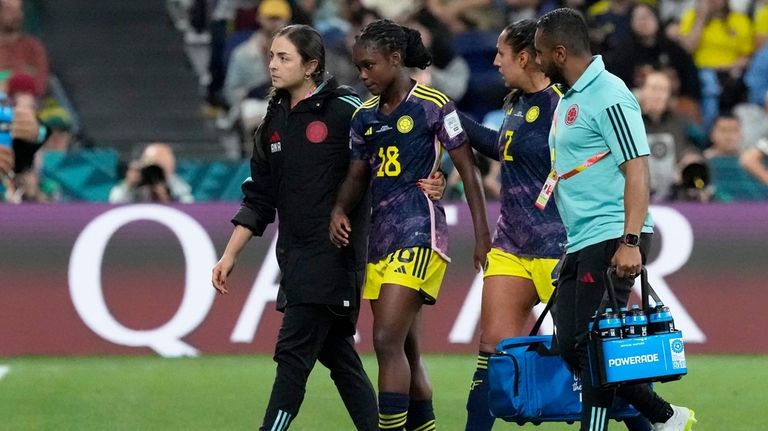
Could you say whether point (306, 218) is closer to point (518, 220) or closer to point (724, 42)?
point (518, 220)

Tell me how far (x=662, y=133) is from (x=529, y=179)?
7205mm

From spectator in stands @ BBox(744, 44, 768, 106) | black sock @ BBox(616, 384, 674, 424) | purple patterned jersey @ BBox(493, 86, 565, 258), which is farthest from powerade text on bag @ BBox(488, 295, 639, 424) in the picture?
spectator in stands @ BBox(744, 44, 768, 106)

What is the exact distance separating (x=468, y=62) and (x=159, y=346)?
18.2ft

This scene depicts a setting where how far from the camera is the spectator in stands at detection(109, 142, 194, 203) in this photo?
14.5m

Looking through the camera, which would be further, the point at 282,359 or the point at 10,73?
the point at 10,73

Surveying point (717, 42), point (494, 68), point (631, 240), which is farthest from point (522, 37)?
point (717, 42)

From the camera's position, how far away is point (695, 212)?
1402 centimetres

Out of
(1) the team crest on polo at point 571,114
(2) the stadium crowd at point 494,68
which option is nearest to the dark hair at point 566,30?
(1) the team crest on polo at point 571,114

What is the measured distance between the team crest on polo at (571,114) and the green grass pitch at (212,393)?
286cm

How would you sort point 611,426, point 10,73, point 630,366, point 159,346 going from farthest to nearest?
point 10,73 < point 159,346 < point 611,426 < point 630,366

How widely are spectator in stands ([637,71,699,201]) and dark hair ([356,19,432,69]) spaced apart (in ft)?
23.0

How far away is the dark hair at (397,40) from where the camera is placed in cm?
833

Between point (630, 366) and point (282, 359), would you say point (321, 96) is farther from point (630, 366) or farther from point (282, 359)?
point (630, 366)

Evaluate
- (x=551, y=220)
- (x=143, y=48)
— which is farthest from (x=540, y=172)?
(x=143, y=48)
